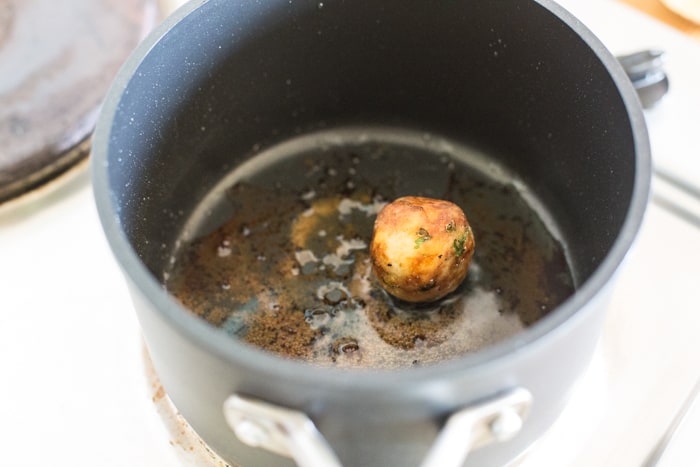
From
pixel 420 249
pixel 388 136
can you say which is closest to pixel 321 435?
pixel 420 249

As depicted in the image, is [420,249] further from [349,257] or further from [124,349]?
[124,349]

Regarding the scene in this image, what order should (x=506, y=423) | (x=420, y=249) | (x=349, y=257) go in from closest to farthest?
1. (x=506, y=423)
2. (x=420, y=249)
3. (x=349, y=257)

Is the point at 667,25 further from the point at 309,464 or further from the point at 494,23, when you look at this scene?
the point at 309,464

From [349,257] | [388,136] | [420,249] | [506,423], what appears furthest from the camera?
Answer: [388,136]

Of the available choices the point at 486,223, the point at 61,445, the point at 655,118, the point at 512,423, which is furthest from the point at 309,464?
the point at 655,118

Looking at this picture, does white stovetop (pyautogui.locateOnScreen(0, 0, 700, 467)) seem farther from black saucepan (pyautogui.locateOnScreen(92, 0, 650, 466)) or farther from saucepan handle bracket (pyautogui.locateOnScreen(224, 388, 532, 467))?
saucepan handle bracket (pyautogui.locateOnScreen(224, 388, 532, 467))

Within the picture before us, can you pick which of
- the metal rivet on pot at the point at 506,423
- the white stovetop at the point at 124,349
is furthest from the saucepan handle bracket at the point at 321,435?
the white stovetop at the point at 124,349
